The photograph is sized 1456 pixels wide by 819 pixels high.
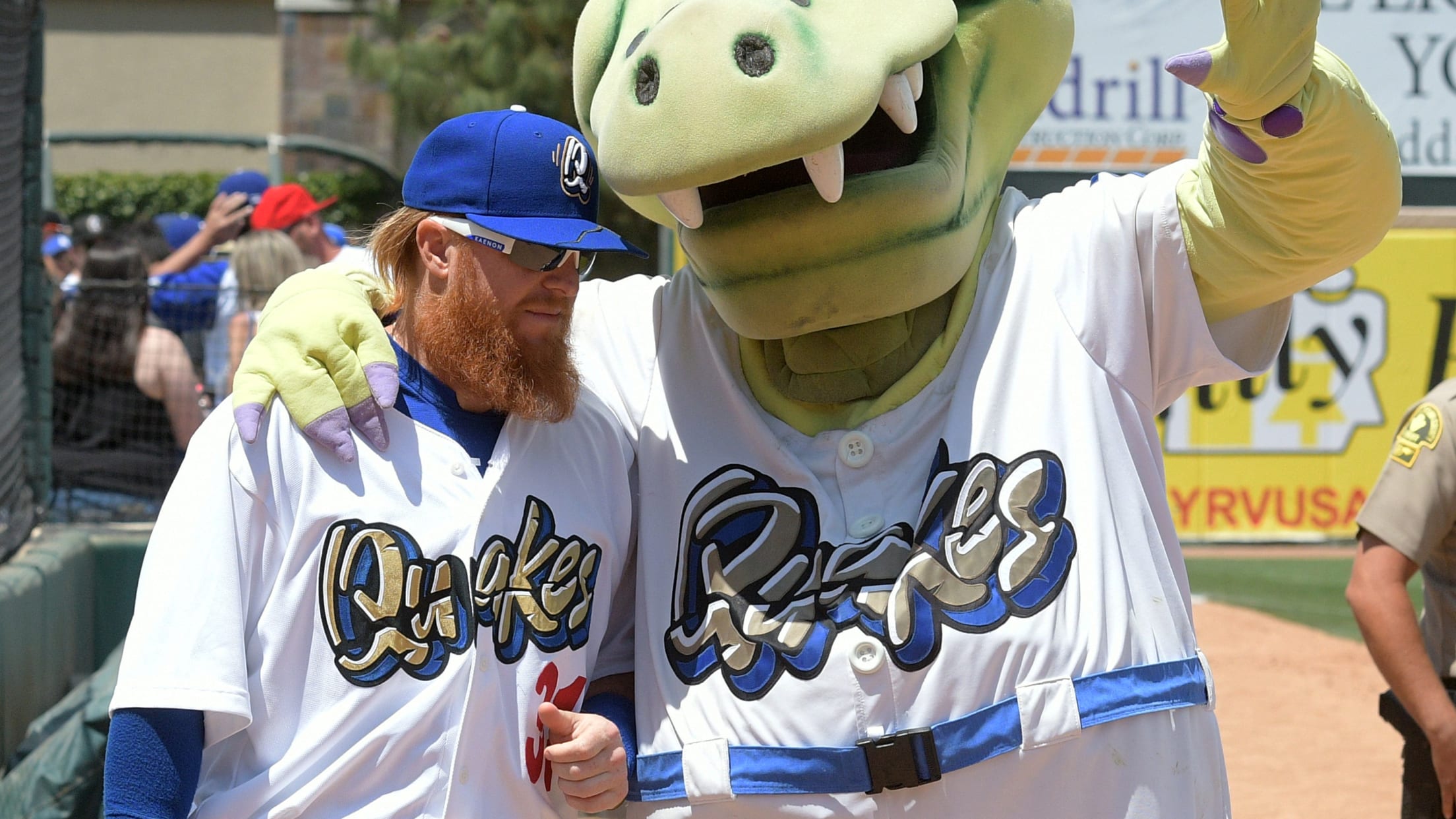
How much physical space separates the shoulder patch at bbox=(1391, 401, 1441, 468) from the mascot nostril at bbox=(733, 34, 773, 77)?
1.87m

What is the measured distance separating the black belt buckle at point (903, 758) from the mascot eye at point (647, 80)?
3.32ft

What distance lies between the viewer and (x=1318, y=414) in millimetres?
10430

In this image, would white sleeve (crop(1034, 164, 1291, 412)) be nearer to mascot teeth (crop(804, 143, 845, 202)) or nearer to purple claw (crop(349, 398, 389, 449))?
mascot teeth (crop(804, 143, 845, 202))

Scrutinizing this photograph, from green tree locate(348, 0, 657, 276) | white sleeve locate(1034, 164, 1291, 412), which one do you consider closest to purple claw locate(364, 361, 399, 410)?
white sleeve locate(1034, 164, 1291, 412)

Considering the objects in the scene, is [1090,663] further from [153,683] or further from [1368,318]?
[1368,318]

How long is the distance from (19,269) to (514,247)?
3.60 meters

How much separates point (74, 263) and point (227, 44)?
13.4 meters

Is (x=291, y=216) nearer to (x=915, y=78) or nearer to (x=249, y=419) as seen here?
(x=249, y=419)

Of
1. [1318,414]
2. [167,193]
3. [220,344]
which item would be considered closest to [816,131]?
[220,344]

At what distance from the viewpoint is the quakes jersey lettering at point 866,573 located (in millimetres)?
2270

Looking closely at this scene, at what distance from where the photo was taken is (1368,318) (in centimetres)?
1038

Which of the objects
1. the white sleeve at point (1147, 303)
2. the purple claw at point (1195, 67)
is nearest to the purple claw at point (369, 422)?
the white sleeve at point (1147, 303)

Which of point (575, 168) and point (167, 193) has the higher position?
point (167, 193)

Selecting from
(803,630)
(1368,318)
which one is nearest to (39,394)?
Result: (803,630)
